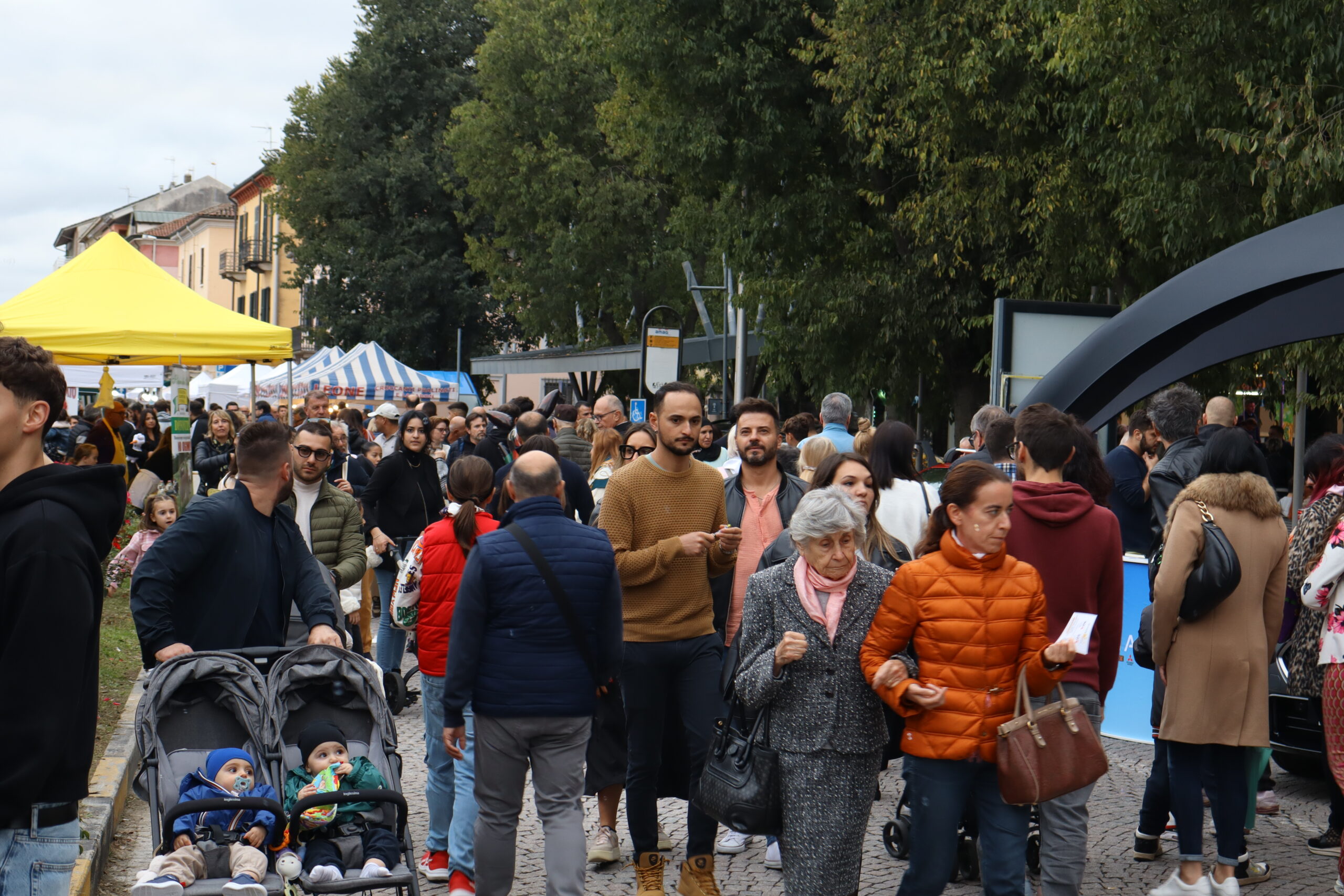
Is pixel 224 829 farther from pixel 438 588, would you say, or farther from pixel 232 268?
pixel 232 268

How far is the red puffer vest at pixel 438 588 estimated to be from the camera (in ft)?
19.8

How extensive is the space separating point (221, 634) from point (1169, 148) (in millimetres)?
11674

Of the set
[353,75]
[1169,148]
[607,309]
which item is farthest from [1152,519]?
[353,75]

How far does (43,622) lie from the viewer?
2816 mm

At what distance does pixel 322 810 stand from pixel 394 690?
11.6 ft

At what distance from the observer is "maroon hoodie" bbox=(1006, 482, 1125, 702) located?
4.89m

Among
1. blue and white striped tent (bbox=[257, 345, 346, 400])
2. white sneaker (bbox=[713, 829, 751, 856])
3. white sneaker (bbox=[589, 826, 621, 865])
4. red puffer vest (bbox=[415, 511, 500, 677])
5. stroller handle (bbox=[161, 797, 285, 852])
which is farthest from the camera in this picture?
blue and white striped tent (bbox=[257, 345, 346, 400])

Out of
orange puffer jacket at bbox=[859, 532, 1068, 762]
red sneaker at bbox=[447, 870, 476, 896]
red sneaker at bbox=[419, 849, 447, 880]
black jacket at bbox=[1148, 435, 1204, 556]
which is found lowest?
red sneaker at bbox=[419, 849, 447, 880]

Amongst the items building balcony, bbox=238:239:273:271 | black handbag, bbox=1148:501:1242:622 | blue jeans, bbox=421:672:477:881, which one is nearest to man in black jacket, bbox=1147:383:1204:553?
black handbag, bbox=1148:501:1242:622

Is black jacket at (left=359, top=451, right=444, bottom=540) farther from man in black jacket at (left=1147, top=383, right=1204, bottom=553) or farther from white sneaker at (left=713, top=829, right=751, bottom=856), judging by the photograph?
man in black jacket at (left=1147, top=383, right=1204, bottom=553)

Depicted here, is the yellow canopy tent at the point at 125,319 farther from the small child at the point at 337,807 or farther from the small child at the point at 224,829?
the small child at the point at 224,829

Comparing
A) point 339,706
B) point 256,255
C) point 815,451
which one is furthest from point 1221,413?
point 256,255

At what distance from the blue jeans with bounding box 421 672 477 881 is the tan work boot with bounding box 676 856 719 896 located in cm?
86

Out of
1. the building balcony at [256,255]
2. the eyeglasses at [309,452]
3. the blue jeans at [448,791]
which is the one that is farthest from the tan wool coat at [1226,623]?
the building balcony at [256,255]
